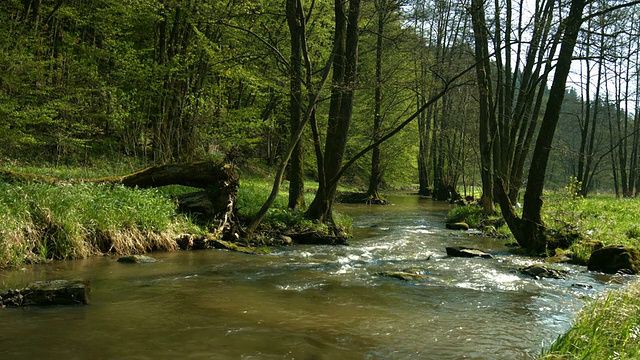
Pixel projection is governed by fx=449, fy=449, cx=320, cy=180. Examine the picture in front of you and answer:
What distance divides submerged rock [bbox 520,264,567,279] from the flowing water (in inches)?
11.5

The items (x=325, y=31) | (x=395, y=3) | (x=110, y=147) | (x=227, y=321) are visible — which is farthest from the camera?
(x=325, y=31)

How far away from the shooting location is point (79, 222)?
8.25 meters

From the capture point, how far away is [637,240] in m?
11.2

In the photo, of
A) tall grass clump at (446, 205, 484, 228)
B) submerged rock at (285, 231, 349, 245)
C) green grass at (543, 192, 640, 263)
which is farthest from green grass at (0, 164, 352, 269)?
tall grass clump at (446, 205, 484, 228)

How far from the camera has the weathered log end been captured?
5258 mm

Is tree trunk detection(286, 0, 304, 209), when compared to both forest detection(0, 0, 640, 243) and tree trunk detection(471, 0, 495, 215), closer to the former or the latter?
forest detection(0, 0, 640, 243)

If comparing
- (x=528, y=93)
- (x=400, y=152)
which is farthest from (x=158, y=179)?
(x=400, y=152)

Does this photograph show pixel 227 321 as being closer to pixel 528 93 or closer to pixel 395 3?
pixel 395 3

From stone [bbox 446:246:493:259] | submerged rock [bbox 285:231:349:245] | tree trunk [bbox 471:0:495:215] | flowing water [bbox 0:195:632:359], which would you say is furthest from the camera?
tree trunk [bbox 471:0:495:215]

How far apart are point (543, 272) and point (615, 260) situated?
189 centimetres

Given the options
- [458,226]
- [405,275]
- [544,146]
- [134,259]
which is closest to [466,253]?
[405,275]

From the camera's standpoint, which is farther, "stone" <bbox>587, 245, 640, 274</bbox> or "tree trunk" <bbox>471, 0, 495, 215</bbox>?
"tree trunk" <bbox>471, 0, 495, 215</bbox>

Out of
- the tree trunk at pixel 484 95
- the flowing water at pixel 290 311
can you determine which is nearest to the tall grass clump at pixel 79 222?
the flowing water at pixel 290 311

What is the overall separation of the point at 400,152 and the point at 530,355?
99.8 ft
